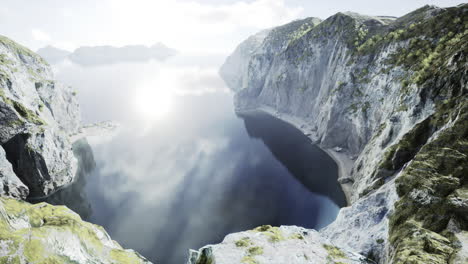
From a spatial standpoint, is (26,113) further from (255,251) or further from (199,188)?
(255,251)

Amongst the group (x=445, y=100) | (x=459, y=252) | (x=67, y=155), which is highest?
(x=445, y=100)

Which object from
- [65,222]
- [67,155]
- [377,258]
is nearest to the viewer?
[377,258]

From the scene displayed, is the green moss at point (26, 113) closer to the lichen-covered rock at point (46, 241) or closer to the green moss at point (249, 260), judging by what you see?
the lichen-covered rock at point (46, 241)

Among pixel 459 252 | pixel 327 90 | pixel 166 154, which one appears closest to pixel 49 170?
pixel 166 154

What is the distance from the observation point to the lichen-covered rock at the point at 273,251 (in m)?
18.1

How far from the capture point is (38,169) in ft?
216

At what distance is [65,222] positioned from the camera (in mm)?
25266

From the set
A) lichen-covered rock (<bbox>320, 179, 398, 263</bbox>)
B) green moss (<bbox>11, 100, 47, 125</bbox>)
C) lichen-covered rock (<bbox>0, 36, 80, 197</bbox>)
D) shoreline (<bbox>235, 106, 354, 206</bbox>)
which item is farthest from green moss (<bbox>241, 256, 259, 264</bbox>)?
green moss (<bbox>11, 100, 47, 125</bbox>)

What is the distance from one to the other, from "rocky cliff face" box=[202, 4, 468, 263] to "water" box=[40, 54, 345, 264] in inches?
441

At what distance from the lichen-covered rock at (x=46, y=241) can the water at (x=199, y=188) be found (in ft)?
75.9

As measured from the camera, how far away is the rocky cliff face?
21219mm

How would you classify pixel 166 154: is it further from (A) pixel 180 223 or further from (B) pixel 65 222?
(B) pixel 65 222

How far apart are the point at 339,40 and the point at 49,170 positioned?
116 m

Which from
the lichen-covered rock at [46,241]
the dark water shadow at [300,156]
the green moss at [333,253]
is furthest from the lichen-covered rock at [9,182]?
the dark water shadow at [300,156]
